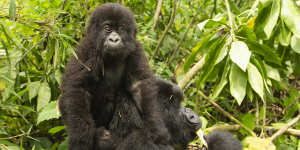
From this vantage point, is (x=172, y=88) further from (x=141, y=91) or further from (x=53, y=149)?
(x=53, y=149)

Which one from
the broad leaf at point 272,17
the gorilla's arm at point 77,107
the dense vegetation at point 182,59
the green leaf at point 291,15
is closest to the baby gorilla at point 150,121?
the gorilla's arm at point 77,107

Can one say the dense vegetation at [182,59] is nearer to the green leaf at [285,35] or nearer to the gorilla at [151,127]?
the green leaf at [285,35]

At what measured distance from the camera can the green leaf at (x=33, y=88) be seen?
3557 mm

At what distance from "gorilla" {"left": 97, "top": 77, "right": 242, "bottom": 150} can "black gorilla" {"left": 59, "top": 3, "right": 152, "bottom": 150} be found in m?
0.10

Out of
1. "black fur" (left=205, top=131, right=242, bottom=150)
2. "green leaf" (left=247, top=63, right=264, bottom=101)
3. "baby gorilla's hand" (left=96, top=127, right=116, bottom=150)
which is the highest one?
"green leaf" (left=247, top=63, right=264, bottom=101)

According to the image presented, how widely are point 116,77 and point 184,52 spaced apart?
6.38ft

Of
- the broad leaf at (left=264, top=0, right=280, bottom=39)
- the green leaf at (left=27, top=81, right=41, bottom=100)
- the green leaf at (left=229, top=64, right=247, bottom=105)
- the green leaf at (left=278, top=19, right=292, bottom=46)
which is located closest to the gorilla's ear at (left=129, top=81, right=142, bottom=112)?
the green leaf at (left=229, top=64, right=247, bottom=105)

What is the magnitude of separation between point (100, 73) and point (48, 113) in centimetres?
70

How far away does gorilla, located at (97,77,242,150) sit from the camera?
312 cm

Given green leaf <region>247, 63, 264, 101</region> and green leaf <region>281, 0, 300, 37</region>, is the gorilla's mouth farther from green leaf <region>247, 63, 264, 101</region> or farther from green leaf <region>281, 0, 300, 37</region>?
green leaf <region>281, 0, 300, 37</region>

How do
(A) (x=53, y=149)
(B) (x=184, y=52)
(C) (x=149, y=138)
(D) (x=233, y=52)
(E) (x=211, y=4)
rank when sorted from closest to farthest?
1. (D) (x=233, y=52)
2. (C) (x=149, y=138)
3. (A) (x=53, y=149)
4. (B) (x=184, y=52)
5. (E) (x=211, y=4)

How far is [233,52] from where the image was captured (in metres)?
2.89

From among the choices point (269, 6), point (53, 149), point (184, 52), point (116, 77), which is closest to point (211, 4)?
point (184, 52)

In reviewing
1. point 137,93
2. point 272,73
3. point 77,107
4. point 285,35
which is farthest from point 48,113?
point 285,35
